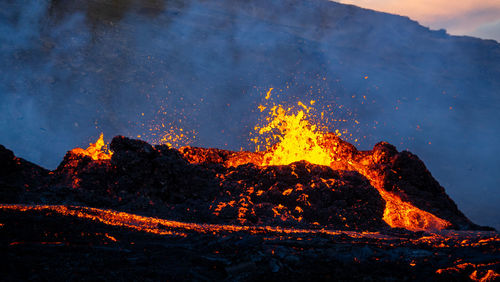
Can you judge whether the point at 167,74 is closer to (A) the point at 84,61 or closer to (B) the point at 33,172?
(A) the point at 84,61

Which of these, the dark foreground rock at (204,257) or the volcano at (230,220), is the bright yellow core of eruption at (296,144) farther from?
the dark foreground rock at (204,257)

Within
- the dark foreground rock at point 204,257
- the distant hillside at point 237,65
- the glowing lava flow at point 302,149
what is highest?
the distant hillside at point 237,65

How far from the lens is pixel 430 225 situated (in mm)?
7582

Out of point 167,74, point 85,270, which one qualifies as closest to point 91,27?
point 167,74

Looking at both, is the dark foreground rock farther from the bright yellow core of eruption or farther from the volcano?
the bright yellow core of eruption

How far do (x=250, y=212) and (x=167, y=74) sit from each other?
63.1 feet

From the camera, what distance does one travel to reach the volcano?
3.55 metres

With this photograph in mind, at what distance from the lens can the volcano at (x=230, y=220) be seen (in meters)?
3.55

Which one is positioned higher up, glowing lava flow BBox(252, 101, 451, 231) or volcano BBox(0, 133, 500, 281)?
glowing lava flow BBox(252, 101, 451, 231)

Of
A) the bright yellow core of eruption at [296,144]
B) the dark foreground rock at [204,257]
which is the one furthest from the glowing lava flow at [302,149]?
the dark foreground rock at [204,257]

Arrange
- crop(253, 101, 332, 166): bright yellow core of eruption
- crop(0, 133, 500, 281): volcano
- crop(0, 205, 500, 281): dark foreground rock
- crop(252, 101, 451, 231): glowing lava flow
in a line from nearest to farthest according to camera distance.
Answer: crop(0, 205, 500, 281): dark foreground rock → crop(0, 133, 500, 281): volcano → crop(252, 101, 451, 231): glowing lava flow → crop(253, 101, 332, 166): bright yellow core of eruption

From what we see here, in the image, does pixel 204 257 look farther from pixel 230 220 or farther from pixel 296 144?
pixel 296 144

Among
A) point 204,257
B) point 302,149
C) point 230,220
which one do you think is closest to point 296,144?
point 302,149

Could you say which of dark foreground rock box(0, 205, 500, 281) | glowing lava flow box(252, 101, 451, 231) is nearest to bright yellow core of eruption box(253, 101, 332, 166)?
glowing lava flow box(252, 101, 451, 231)
